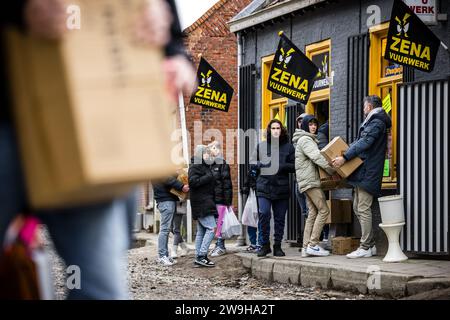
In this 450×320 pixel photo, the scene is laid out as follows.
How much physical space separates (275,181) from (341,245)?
1.31 metres

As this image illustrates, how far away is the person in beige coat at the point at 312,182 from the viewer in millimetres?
12828

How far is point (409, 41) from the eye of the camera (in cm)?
1198

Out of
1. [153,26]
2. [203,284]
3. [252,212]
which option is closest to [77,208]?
[153,26]

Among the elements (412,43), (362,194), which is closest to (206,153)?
(362,194)

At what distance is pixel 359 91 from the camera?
1455 cm

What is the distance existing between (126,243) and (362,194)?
959 cm

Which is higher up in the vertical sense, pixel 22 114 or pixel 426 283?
pixel 22 114

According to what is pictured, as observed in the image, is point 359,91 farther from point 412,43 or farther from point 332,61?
point 412,43

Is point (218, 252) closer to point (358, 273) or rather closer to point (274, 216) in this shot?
point (274, 216)

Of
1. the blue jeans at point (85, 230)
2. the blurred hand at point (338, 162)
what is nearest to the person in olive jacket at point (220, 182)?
the blurred hand at point (338, 162)

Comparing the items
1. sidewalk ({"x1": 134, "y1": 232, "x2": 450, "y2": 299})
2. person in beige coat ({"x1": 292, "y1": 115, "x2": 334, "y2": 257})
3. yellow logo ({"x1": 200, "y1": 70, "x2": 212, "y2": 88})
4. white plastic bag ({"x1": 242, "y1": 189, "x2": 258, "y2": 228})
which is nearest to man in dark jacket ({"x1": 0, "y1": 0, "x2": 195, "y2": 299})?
sidewalk ({"x1": 134, "y1": 232, "x2": 450, "y2": 299})

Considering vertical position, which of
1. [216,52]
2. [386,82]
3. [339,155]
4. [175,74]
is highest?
[216,52]

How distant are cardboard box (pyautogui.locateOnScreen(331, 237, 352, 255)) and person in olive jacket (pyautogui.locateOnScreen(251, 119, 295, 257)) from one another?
0.75 m

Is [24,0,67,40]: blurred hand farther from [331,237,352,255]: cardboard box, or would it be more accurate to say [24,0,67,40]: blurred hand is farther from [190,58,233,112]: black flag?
[190,58,233,112]: black flag
